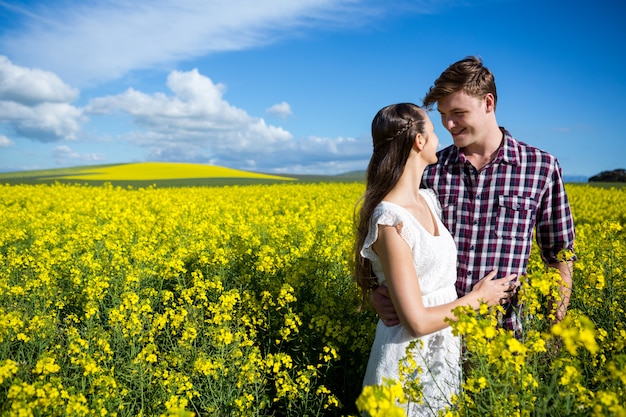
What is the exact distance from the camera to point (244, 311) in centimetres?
448

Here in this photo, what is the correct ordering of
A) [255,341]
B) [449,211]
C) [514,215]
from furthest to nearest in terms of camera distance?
1. [255,341]
2. [449,211]
3. [514,215]

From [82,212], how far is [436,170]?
380 inches

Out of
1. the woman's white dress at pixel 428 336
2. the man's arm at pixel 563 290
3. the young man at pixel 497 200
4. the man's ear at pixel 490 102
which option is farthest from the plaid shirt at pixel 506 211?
the woman's white dress at pixel 428 336

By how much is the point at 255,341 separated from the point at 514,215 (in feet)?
8.65

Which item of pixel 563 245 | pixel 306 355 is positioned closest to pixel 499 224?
pixel 563 245

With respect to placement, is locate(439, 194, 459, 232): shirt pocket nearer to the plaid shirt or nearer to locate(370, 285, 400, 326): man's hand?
the plaid shirt

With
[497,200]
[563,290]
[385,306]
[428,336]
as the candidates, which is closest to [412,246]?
[385,306]

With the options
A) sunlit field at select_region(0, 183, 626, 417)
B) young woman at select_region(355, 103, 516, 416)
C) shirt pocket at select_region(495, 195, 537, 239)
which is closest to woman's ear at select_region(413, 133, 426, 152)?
young woman at select_region(355, 103, 516, 416)

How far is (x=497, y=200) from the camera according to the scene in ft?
9.45

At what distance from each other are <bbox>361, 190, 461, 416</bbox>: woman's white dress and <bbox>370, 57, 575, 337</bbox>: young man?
0.43 m

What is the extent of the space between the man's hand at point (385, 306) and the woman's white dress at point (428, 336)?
0.13ft

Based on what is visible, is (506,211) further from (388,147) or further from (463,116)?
(388,147)

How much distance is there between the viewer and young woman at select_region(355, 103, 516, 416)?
91.7 inches

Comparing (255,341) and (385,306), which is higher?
(385,306)
